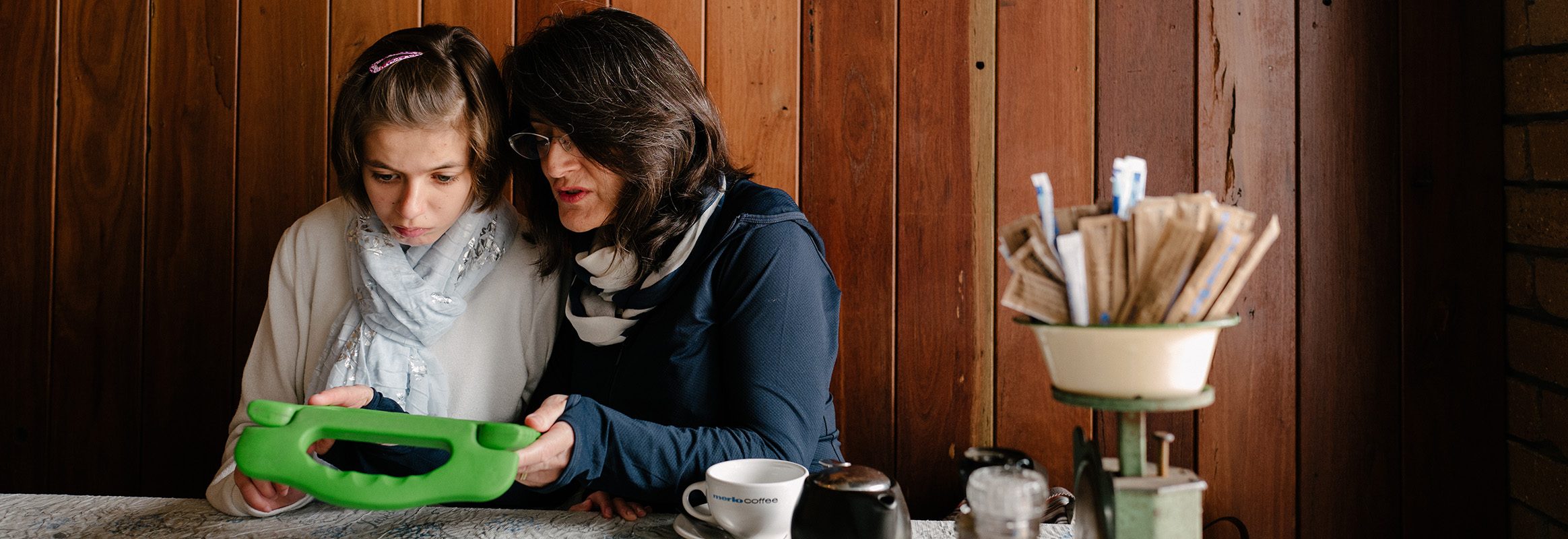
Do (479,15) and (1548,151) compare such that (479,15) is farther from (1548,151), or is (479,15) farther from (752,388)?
(1548,151)

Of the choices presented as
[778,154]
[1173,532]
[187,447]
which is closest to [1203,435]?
[778,154]

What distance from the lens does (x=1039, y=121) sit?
1.46m

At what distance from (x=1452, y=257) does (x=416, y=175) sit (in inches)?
59.1

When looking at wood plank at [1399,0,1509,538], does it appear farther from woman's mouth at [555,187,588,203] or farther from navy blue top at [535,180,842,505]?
woman's mouth at [555,187,588,203]

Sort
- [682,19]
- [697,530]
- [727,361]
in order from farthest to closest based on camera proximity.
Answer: [682,19] < [727,361] < [697,530]

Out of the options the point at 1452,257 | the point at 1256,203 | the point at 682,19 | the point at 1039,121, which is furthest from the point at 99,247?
the point at 1452,257

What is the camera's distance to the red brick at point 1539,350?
1.25 metres

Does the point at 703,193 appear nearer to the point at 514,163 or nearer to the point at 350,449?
the point at 514,163

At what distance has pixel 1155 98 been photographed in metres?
1.44

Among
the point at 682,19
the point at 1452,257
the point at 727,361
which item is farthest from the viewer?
the point at 682,19

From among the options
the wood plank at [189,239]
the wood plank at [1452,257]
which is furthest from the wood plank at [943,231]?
the wood plank at [189,239]

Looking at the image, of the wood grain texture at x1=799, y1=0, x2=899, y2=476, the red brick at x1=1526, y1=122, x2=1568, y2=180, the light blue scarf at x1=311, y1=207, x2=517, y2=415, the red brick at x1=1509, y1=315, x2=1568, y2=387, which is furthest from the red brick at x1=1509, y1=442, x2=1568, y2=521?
the light blue scarf at x1=311, y1=207, x2=517, y2=415

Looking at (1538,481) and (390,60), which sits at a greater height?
(390,60)

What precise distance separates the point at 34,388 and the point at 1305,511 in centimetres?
214
